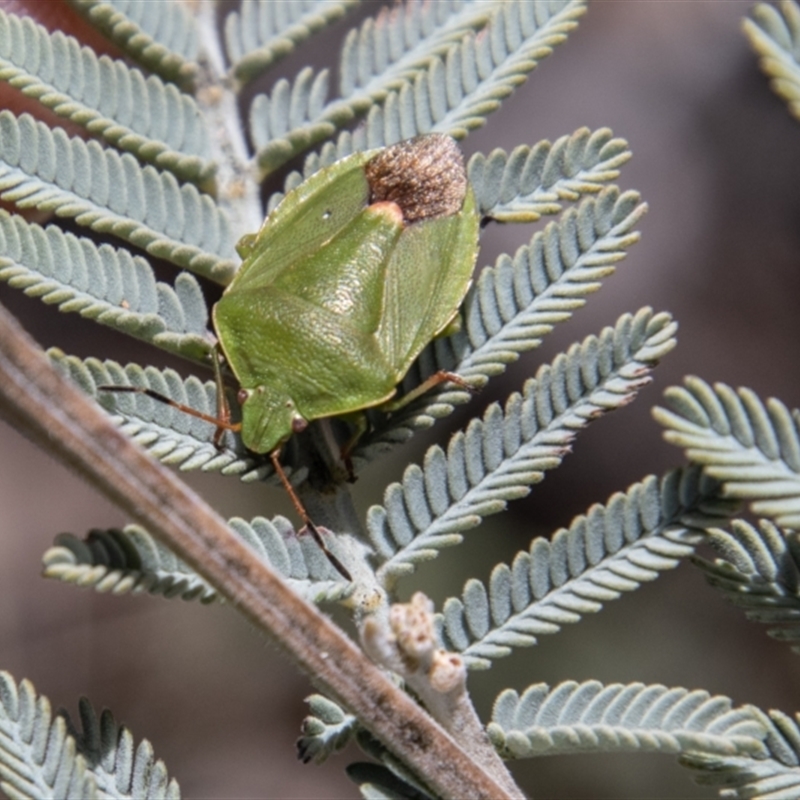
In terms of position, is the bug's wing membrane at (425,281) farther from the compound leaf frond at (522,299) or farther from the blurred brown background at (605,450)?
the blurred brown background at (605,450)

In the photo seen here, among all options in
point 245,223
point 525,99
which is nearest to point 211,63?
point 245,223

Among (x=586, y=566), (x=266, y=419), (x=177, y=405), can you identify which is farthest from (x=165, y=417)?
(x=586, y=566)

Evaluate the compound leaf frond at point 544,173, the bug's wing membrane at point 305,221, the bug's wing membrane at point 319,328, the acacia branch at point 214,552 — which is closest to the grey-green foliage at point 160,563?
the acacia branch at point 214,552

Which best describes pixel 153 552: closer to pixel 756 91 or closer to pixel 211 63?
pixel 211 63

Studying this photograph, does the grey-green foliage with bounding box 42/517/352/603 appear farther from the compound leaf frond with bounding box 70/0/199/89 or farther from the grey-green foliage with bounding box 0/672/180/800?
the compound leaf frond with bounding box 70/0/199/89

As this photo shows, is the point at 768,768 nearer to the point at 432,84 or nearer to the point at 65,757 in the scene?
the point at 65,757

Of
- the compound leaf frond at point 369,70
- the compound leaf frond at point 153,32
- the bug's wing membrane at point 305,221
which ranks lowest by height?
the bug's wing membrane at point 305,221
